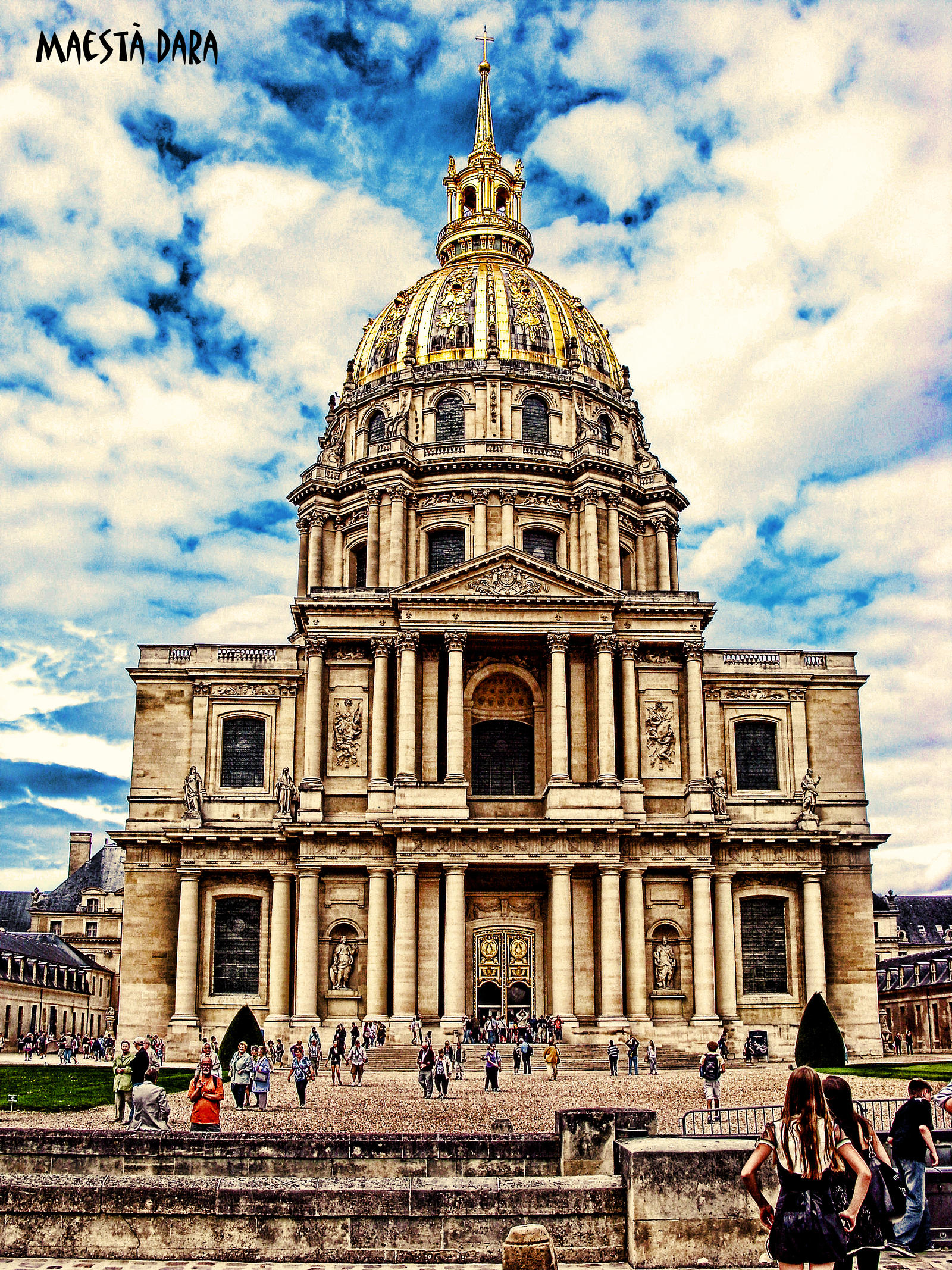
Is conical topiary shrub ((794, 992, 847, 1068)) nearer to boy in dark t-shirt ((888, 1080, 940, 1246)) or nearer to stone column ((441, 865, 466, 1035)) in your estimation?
stone column ((441, 865, 466, 1035))

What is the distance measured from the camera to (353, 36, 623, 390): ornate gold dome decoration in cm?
6981

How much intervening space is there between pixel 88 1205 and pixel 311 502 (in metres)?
56.4

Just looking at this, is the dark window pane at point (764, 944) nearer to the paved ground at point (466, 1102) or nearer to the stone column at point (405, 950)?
the paved ground at point (466, 1102)

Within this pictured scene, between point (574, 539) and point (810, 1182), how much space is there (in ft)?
A: 187

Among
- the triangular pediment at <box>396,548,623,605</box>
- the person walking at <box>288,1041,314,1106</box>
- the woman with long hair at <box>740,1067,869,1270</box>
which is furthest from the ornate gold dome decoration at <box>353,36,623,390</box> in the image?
the woman with long hair at <box>740,1067,869,1270</box>

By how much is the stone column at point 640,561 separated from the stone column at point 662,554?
677 mm

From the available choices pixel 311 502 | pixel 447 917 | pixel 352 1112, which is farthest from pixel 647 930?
pixel 311 502

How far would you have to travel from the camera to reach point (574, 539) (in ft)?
213

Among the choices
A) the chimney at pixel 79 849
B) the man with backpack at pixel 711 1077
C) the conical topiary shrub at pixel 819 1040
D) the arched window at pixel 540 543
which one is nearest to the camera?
the man with backpack at pixel 711 1077

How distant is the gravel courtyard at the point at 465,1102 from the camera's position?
27.5m

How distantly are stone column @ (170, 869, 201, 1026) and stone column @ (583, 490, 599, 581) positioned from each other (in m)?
23.0

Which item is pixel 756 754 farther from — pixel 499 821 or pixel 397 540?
pixel 397 540

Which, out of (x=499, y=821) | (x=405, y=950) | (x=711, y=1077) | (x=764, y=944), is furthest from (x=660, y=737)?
(x=711, y=1077)

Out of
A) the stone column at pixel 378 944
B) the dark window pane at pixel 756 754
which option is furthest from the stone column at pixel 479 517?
the stone column at pixel 378 944
